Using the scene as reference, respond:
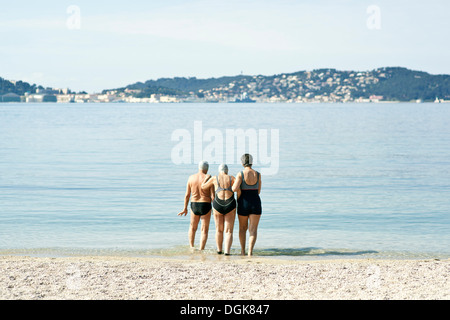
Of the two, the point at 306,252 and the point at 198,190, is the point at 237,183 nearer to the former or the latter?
the point at 198,190

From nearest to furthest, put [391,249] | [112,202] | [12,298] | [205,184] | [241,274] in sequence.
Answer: [12,298] → [241,274] → [205,184] → [391,249] → [112,202]

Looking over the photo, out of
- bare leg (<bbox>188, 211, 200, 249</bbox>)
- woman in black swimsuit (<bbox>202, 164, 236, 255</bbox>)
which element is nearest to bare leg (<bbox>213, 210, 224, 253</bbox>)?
woman in black swimsuit (<bbox>202, 164, 236, 255</bbox>)

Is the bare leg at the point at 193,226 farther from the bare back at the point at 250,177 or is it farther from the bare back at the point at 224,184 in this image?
the bare back at the point at 250,177

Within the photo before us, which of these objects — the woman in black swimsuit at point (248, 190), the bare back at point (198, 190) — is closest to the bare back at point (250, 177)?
the woman in black swimsuit at point (248, 190)

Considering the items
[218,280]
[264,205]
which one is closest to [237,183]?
[218,280]

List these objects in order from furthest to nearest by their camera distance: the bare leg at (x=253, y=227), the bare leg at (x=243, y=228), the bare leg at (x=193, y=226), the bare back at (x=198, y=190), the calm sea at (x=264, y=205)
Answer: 1. the calm sea at (x=264, y=205)
2. the bare leg at (x=193, y=226)
3. the bare back at (x=198, y=190)
4. the bare leg at (x=243, y=228)
5. the bare leg at (x=253, y=227)

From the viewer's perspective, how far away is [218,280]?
29.9 feet

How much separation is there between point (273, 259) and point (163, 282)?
134 inches

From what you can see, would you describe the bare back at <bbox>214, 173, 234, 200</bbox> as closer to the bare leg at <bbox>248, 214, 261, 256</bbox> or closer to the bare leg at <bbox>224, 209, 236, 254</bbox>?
the bare leg at <bbox>224, 209, 236, 254</bbox>

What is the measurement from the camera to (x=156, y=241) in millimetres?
14250

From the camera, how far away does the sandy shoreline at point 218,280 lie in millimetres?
8164

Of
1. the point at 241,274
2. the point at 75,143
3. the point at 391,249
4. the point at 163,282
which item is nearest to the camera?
the point at 163,282

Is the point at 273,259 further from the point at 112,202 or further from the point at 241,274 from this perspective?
the point at 112,202
